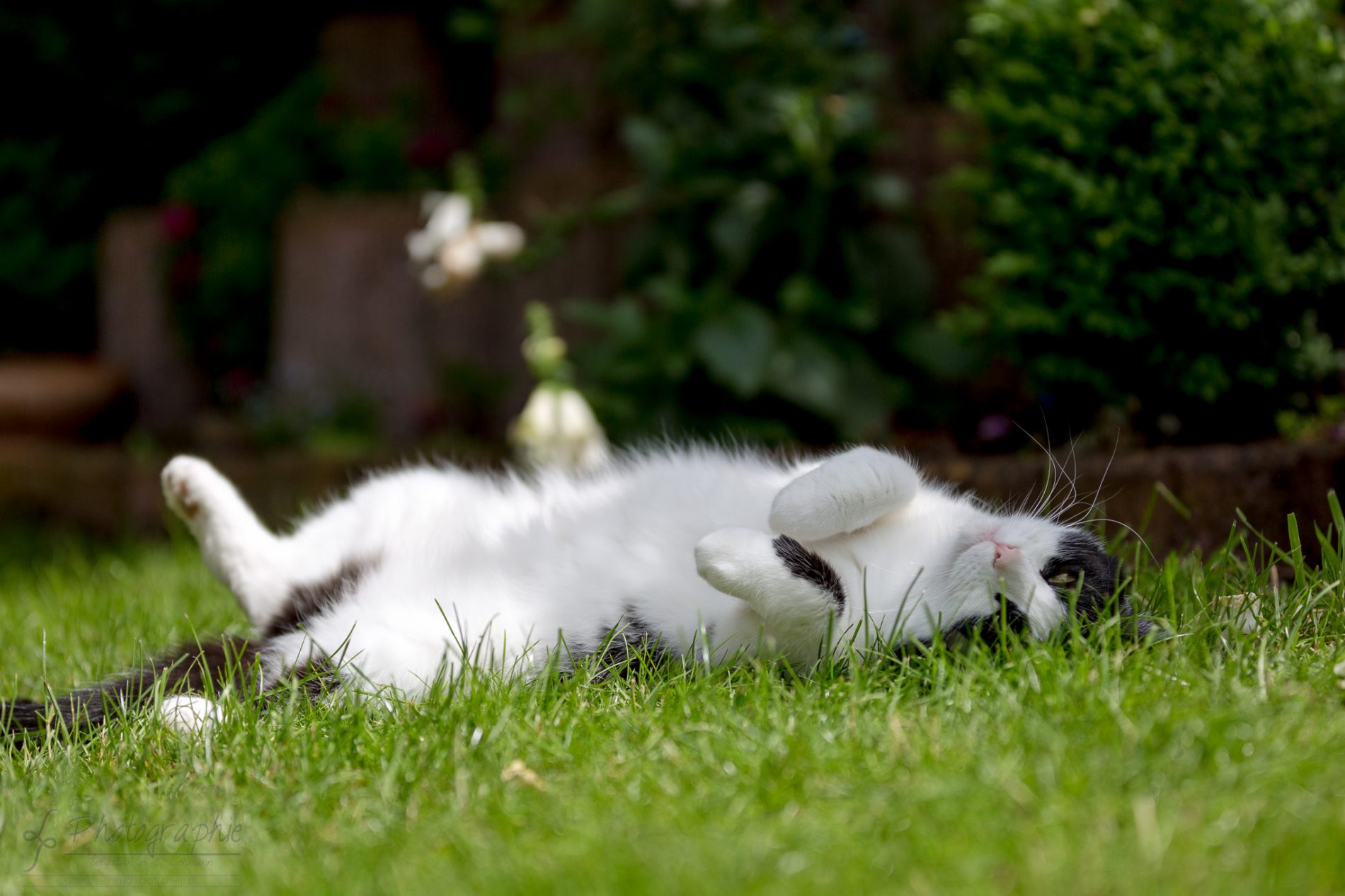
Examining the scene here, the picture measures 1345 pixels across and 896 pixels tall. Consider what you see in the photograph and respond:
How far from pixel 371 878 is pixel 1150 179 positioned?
2.37 metres

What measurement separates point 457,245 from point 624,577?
91.8 inches

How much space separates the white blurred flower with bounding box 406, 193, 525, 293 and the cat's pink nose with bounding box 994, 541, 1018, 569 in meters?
2.62

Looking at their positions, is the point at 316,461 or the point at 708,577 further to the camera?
the point at 316,461

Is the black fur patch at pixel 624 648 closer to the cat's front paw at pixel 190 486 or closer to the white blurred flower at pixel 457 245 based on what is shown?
the cat's front paw at pixel 190 486

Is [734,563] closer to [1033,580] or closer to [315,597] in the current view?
[1033,580]

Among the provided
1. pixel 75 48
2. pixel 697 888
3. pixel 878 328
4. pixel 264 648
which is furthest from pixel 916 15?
pixel 75 48

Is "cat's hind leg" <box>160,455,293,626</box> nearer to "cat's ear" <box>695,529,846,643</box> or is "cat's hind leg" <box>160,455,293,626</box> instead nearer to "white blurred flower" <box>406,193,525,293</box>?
"cat's ear" <box>695,529,846,643</box>

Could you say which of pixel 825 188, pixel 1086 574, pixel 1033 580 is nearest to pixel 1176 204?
pixel 825 188

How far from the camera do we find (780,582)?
1531mm

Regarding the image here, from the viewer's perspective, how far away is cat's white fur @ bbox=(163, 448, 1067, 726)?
5.13 ft

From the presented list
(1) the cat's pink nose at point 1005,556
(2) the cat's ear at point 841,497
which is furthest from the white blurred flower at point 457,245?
(1) the cat's pink nose at point 1005,556

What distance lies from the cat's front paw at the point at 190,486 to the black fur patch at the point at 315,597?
0.27 meters

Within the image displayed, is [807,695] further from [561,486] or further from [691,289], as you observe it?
[691,289]

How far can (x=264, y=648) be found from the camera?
173cm
